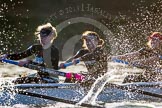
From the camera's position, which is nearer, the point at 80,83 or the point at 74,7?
the point at 80,83

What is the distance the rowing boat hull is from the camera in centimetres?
745

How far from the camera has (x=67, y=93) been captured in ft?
25.9

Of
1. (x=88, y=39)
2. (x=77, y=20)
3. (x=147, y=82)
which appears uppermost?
(x=77, y=20)

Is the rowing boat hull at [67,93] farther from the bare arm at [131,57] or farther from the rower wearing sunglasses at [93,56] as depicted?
the bare arm at [131,57]

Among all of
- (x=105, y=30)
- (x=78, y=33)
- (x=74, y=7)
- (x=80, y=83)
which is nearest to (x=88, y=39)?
(x=80, y=83)

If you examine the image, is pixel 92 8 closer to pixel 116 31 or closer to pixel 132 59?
pixel 116 31

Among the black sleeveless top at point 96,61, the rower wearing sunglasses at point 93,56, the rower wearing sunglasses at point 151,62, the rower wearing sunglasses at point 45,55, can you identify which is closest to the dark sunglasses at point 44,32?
the rower wearing sunglasses at point 45,55

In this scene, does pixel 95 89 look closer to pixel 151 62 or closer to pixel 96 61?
pixel 96 61

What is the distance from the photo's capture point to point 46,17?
83.9ft

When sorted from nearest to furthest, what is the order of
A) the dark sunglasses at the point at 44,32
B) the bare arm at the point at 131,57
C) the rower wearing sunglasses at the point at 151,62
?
the dark sunglasses at the point at 44,32
the rower wearing sunglasses at the point at 151,62
the bare arm at the point at 131,57

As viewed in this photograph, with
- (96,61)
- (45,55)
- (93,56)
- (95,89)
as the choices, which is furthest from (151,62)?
(45,55)

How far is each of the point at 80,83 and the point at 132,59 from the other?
7.73 ft

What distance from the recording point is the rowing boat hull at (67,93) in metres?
7.45

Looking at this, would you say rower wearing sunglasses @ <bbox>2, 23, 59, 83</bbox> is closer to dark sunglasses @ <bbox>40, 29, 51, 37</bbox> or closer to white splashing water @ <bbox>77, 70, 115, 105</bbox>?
dark sunglasses @ <bbox>40, 29, 51, 37</bbox>
